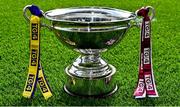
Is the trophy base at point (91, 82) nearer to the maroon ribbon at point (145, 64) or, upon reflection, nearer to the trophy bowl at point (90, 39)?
the trophy bowl at point (90, 39)

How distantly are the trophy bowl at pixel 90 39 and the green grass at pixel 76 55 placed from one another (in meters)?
0.06

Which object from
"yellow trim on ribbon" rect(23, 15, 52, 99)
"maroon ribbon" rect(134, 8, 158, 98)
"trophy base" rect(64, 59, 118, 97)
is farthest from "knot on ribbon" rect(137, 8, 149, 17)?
"yellow trim on ribbon" rect(23, 15, 52, 99)

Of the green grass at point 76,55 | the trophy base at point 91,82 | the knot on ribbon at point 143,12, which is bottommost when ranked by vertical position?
the green grass at point 76,55

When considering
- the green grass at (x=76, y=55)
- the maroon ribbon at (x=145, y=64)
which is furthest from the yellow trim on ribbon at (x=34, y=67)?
the maroon ribbon at (x=145, y=64)

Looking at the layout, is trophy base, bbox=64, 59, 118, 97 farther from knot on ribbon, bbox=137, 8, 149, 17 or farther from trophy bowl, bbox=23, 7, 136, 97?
knot on ribbon, bbox=137, 8, 149, 17

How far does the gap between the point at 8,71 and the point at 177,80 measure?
0.92m

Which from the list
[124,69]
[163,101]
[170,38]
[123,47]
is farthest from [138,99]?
[170,38]

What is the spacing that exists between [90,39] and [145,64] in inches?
12.3

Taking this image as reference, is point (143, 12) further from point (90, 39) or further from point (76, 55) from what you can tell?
point (76, 55)

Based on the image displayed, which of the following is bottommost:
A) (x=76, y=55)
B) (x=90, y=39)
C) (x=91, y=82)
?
(x=76, y=55)

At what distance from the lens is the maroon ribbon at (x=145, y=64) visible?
1843mm

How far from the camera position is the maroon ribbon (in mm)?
1843

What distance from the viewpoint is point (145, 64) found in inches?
74.3

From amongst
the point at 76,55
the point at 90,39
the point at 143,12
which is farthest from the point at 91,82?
the point at 76,55
